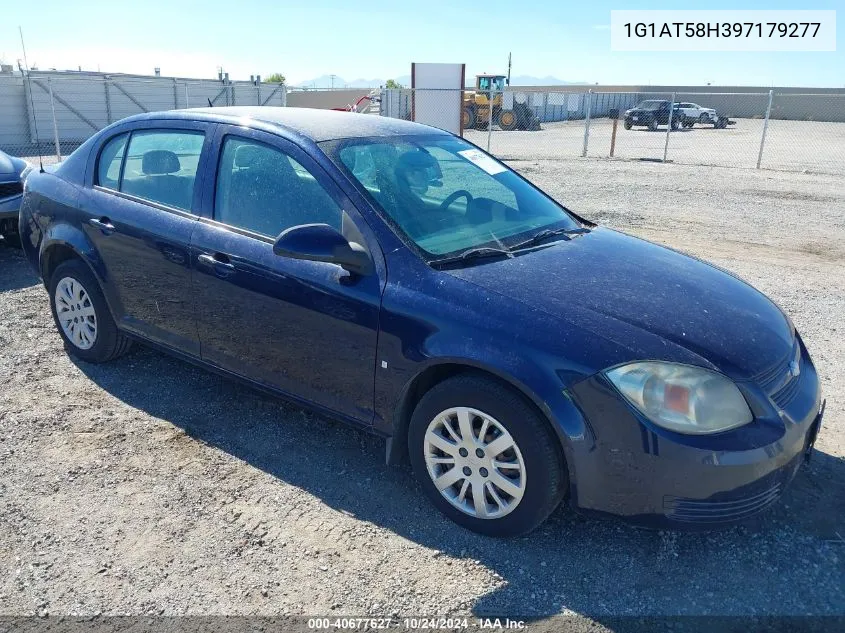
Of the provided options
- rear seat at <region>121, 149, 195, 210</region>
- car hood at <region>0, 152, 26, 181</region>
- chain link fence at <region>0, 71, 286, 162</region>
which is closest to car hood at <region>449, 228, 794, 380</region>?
rear seat at <region>121, 149, 195, 210</region>

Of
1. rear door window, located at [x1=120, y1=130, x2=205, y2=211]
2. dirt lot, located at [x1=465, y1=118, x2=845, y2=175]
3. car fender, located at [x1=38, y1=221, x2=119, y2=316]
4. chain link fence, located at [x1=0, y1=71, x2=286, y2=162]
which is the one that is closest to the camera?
rear door window, located at [x1=120, y1=130, x2=205, y2=211]

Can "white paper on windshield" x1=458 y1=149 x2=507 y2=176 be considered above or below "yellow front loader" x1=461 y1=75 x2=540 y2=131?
above

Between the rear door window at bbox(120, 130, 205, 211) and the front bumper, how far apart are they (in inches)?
97.6

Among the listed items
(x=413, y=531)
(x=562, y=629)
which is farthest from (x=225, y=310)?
(x=562, y=629)

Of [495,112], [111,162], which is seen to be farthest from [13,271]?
[495,112]

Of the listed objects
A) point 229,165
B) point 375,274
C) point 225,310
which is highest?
point 229,165

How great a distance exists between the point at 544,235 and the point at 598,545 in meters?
1.58

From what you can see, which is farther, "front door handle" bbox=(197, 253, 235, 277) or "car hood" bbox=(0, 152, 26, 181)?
"car hood" bbox=(0, 152, 26, 181)

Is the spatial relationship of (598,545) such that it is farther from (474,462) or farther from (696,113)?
(696,113)

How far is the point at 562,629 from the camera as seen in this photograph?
2.48 meters

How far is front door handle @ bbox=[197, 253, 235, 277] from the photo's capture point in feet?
11.4

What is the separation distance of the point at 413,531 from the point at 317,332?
1012mm

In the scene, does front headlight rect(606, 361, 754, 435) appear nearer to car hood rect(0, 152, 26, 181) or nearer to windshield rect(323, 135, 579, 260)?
windshield rect(323, 135, 579, 260)

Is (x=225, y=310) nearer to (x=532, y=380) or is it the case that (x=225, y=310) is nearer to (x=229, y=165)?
(x=229, y=165)
